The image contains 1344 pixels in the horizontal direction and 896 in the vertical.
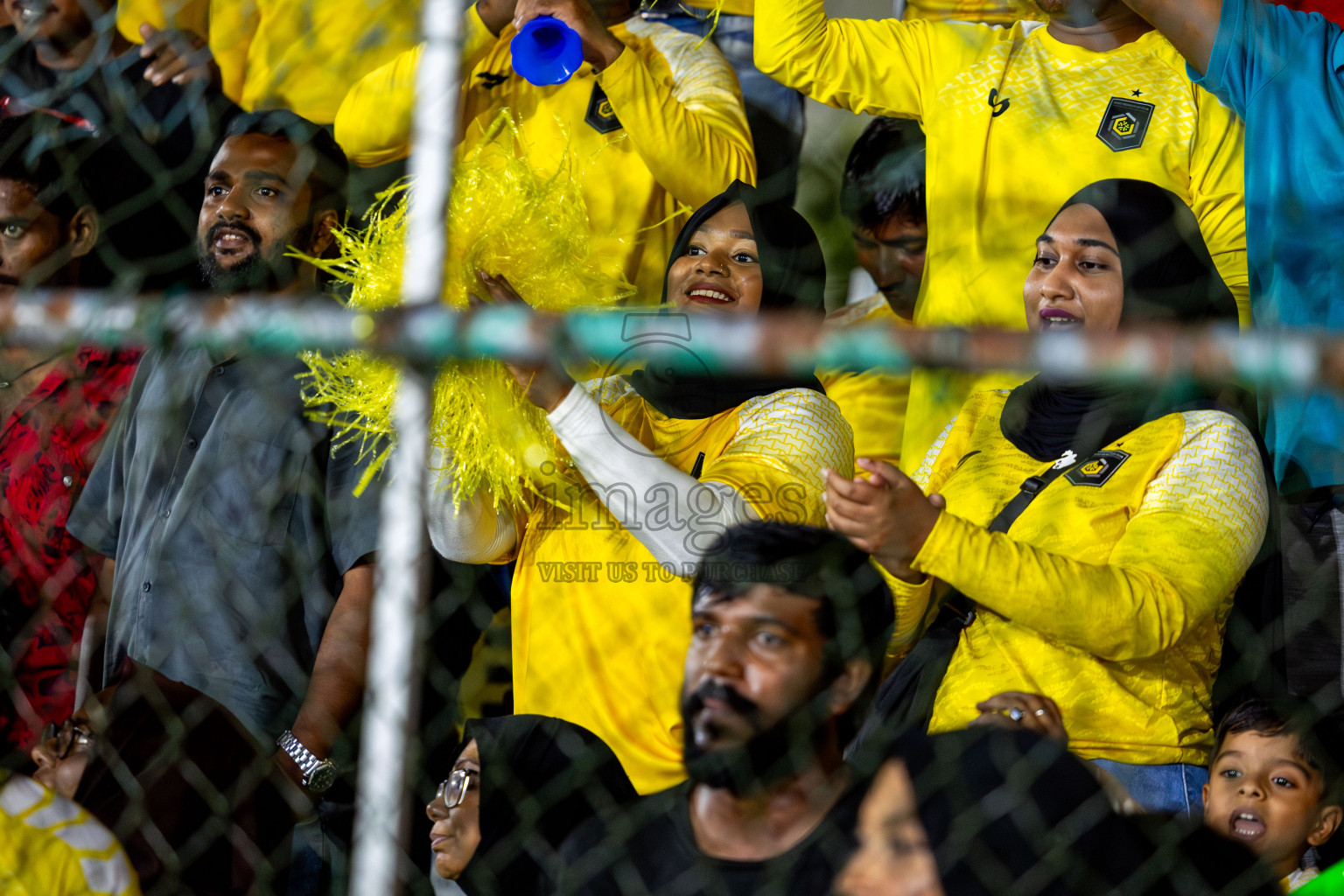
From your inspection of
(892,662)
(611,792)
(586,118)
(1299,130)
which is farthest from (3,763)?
(1299,130)

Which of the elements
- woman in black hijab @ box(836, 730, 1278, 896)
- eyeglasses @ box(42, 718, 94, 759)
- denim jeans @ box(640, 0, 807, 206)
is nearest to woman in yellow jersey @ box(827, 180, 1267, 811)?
woman in black hijab @ box(836, 730, 1278, 896)

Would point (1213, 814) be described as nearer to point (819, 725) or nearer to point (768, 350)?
point (819, 725)

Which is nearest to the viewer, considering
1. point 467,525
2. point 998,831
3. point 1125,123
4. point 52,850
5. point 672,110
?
point 998,831

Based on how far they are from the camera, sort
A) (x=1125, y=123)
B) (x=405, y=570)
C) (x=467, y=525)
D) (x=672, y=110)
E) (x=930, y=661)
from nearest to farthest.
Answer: (x=405, y=570) → (x=930, y=661) → (x=467, y=525) → (x=1125, y=123) → (x=672, y=110)

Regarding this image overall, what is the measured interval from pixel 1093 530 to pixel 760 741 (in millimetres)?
598

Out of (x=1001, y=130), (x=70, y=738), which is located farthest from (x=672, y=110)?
(x=70, y=738)

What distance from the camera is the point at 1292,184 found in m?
1.91

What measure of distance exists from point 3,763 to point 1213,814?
1.58m

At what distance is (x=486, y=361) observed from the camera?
1719 mm

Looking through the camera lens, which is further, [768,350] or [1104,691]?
[1104,691]

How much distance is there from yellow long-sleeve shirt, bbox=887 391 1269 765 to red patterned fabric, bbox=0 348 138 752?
4.80 ft

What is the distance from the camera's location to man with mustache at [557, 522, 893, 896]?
1.43 meters

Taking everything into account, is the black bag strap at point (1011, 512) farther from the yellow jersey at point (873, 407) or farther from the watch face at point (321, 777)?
the watch face at point (321, 777)

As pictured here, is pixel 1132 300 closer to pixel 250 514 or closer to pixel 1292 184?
pixel 1292 184
